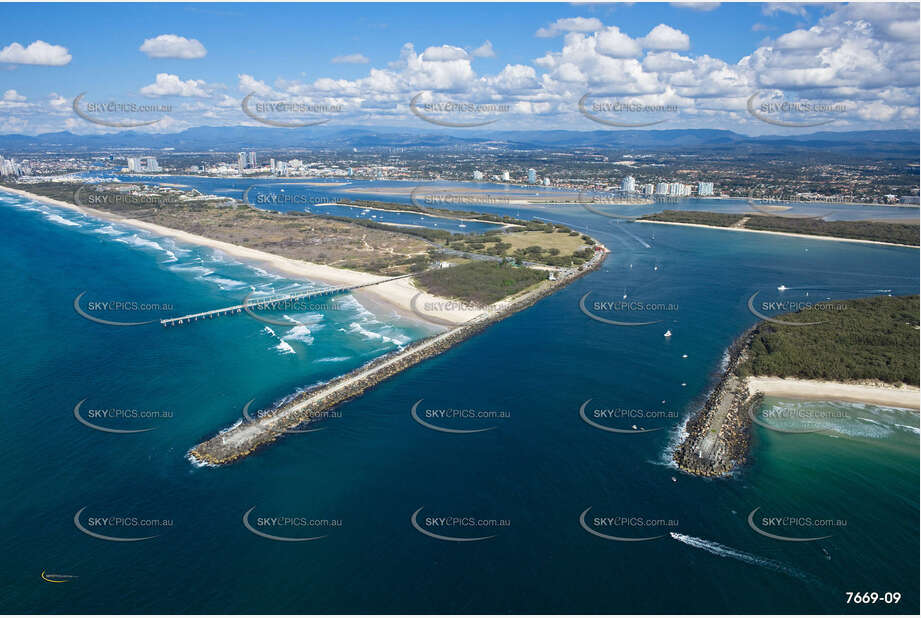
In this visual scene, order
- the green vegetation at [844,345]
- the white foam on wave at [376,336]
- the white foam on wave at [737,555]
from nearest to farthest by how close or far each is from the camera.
Result: the white foam on wave at [737,555]
the green vegetation at [844,345]
the white foam on wave at [376,336]

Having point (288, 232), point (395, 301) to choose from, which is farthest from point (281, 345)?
point (288, 232)

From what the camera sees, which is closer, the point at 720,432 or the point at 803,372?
the point at 720,432

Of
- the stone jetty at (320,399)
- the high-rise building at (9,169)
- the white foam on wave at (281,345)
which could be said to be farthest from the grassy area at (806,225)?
the high-rise building at (9,169)

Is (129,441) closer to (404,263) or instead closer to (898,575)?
(898,575)

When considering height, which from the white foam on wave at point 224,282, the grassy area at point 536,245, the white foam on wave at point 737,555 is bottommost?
the white foam on wave at point 737,555

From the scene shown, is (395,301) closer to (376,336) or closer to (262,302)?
(376,336)

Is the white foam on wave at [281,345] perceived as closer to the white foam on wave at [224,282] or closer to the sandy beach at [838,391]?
the white foam on wave at [224,282]

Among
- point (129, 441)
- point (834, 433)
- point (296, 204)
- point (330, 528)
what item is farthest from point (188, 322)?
point (296, 204)
